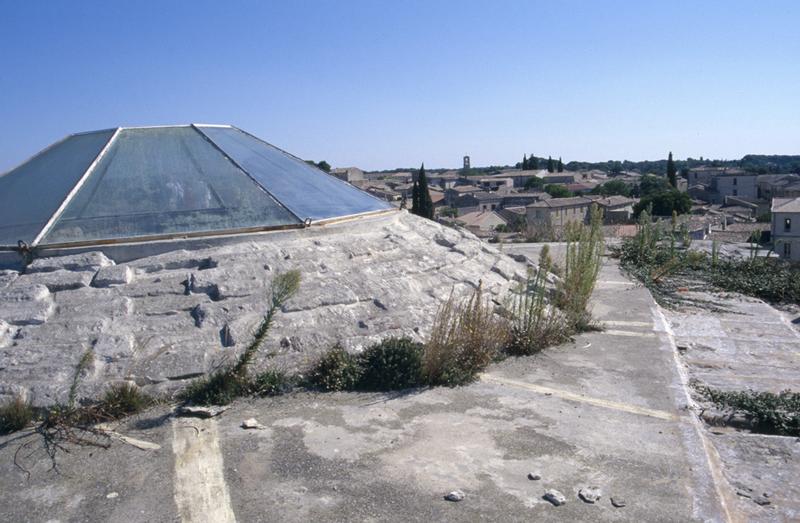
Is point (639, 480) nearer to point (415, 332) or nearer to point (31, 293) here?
point (415, 332)

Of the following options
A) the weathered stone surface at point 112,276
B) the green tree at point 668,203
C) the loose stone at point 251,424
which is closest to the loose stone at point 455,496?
the loose stone at point 251,424

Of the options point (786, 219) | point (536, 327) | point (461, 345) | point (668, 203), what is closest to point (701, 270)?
point (536, 327)

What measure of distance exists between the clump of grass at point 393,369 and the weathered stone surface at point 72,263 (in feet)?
8.28

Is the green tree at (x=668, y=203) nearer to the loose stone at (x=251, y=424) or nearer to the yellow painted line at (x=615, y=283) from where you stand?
the yellow painted line at (x=615, y=283)

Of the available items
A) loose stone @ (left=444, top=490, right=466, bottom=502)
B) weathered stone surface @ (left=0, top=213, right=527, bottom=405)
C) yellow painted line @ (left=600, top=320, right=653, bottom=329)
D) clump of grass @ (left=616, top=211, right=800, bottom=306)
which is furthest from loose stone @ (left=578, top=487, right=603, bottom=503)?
clump of grass @ (left=616, top=211, right=800, bottom=306)

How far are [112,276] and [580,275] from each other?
15.0 feet

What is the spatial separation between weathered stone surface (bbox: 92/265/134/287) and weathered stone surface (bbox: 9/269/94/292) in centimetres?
8

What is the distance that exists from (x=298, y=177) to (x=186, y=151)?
50.7 inches

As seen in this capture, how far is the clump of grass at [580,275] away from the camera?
21.1 ft

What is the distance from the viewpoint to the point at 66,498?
10.8ft

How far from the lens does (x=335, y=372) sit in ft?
15.5

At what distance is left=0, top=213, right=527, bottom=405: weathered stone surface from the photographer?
4.59 metres

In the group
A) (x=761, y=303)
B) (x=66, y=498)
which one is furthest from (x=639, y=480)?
(x=761, y=303)

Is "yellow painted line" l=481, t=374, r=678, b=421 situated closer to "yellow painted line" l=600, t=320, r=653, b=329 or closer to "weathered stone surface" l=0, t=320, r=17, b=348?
"yellow painted line" l=600, t=320, r=653, b=329
